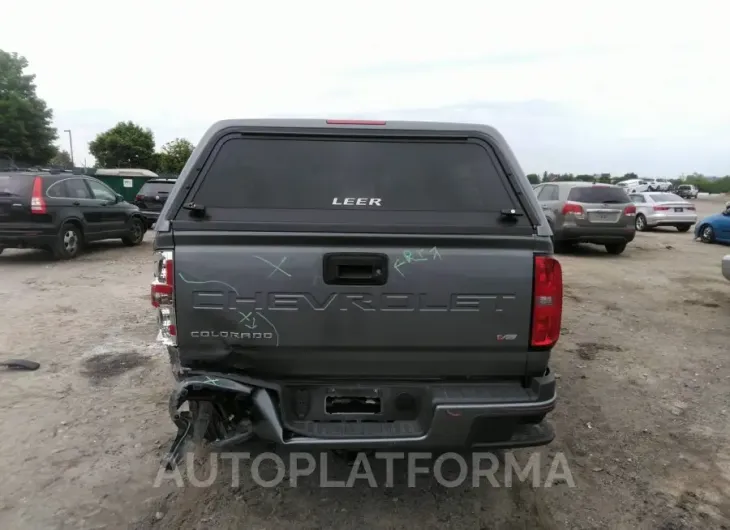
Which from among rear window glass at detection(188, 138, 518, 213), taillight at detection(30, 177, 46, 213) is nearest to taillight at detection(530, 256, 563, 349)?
rear window glass at detection(188, 138, 518, 213)

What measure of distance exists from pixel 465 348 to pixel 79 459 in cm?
268

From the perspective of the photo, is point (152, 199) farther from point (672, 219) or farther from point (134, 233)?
point (672, 219)

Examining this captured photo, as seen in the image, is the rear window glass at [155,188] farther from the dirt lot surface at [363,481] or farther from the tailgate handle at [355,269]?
the tailgate handle at [355,269]

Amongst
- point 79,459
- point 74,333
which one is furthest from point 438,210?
point 74,333

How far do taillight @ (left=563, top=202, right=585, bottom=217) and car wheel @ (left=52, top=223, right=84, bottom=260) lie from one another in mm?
10801

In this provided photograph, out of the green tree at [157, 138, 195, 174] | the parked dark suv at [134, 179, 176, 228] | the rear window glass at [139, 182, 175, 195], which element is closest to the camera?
the parked dark suv at [134, 179, 176, 228]

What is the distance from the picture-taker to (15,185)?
10.0 metres

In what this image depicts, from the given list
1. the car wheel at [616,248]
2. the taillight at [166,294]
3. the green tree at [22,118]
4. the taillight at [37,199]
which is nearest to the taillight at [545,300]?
the taillight at [166,294]

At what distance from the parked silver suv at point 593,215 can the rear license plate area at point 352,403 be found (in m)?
10.9

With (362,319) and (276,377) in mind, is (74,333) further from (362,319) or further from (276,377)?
(362,319)

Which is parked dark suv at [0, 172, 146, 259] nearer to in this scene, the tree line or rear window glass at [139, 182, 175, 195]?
rear window glass at [139, 182, 175, 195]

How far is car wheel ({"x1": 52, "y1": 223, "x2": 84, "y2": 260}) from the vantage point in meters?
10.6

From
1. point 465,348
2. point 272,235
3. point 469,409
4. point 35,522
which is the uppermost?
point 272,235

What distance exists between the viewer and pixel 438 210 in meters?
2.84
